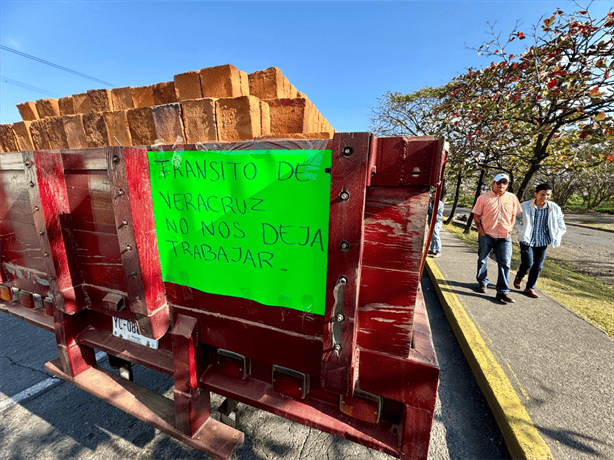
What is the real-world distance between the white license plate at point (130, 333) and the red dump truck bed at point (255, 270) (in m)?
→ 0.01

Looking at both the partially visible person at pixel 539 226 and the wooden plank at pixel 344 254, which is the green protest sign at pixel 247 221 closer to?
the wooden plank at pixel 344 254

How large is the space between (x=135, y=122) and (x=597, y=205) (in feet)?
138

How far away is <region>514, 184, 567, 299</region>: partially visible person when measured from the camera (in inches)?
146

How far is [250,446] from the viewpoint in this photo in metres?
1.85

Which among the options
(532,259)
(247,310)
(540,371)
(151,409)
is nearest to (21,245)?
(151,409)

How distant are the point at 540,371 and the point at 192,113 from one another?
356 cm

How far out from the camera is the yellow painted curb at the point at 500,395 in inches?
67.9

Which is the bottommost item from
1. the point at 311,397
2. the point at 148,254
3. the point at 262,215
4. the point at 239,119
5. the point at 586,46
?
the point at 311,397

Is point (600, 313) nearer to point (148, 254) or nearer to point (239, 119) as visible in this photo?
point (239, 119)

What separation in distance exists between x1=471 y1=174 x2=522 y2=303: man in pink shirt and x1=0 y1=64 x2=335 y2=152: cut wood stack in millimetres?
3414

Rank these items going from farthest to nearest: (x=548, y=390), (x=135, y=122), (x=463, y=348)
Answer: (x=463, y=348), (x=548, y=390), (x=135, y=122)

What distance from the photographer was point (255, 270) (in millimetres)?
1220

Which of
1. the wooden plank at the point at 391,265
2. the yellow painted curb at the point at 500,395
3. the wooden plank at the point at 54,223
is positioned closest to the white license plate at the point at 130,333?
the wooden plank at the point at 54,223

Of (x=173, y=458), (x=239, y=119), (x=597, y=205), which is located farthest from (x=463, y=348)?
(x=597, y=205)
